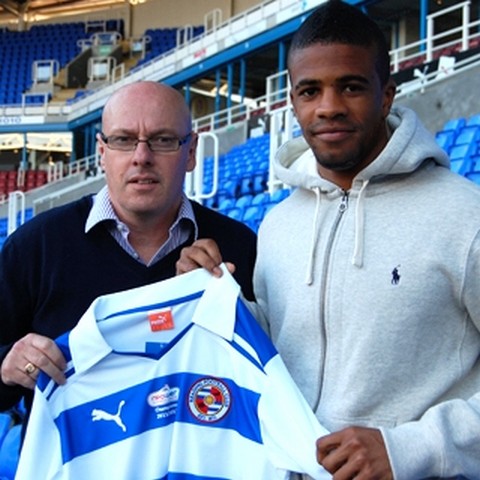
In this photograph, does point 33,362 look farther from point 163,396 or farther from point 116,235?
point 116,235

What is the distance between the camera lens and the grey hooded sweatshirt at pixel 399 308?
3.83 ft

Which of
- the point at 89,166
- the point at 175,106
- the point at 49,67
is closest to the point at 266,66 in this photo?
the point at 89,166

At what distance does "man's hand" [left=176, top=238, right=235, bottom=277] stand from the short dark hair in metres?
0.40

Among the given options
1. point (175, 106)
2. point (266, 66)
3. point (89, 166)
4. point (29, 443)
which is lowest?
point (29, 443)

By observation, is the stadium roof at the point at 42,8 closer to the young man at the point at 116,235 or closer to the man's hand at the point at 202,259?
the young man at the point at 116,235

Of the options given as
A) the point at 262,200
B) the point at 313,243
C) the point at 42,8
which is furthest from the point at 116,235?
the point at 42,8

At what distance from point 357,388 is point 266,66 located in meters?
17.5

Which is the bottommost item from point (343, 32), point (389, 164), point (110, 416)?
point (110, 416)

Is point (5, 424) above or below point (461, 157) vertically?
below

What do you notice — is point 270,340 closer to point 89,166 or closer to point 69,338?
point 69,338

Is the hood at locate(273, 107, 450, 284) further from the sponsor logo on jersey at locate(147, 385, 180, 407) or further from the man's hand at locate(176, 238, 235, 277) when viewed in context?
the sponsor logo on jersey at locate(147, 385, 180, 407)

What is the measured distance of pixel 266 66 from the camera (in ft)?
59.9

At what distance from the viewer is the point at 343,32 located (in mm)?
1290

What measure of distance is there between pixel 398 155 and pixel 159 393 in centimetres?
63
